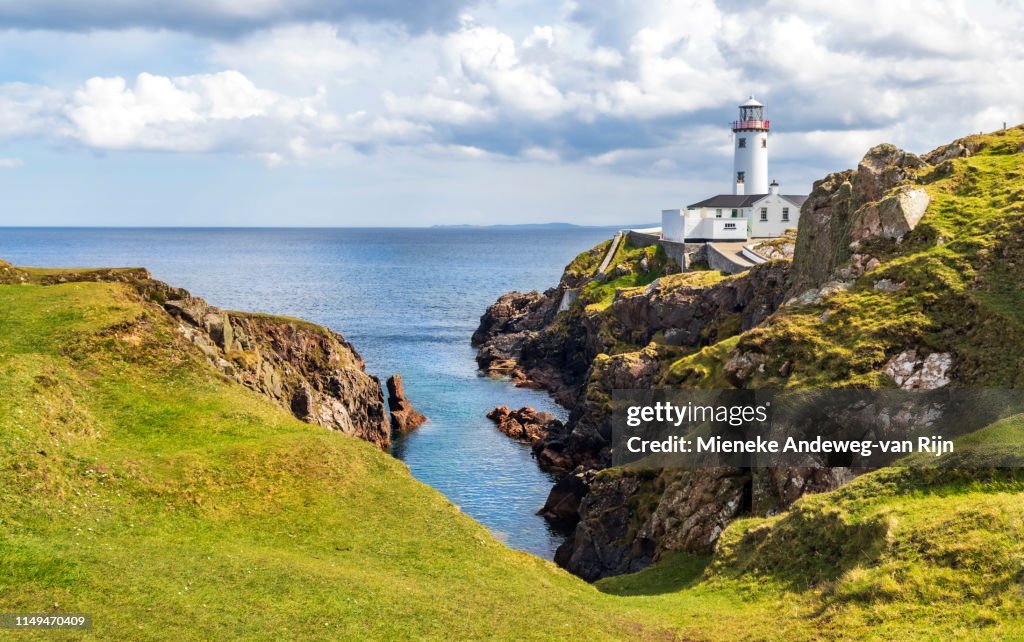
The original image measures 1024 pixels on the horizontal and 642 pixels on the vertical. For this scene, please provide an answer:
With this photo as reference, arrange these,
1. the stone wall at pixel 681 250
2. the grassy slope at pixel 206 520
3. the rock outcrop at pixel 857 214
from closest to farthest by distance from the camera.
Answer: the grassy slope at pixel 206 520
the rock outcrop at pixel 857 214
the stone wall at pixel 681 250

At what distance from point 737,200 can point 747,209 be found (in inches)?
136

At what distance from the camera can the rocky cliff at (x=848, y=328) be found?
4159cm

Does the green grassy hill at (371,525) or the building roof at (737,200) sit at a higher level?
the building roof at (737,200)

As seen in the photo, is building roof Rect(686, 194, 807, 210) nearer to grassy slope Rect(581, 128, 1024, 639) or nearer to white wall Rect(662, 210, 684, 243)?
white wall Rect(662, 210, 684, 243)

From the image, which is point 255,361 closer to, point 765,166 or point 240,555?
point 240,555

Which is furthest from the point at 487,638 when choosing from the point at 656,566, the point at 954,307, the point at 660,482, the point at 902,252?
the point at 902,252

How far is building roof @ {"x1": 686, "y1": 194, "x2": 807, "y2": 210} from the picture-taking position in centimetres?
11656

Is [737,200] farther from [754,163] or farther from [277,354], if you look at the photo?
[277,354]

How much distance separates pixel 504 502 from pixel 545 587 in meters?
30.7

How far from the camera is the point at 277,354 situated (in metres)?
70.6

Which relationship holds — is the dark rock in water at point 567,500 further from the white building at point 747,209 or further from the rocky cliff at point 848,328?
the white building at point 747,209

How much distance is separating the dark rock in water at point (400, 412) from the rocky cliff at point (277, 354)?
3185 mm

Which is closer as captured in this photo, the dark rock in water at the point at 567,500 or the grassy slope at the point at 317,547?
the grassy slope at the point at 317,547

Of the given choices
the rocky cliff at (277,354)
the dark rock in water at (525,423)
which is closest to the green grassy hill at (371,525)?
the rocky cliff at (277,354)
